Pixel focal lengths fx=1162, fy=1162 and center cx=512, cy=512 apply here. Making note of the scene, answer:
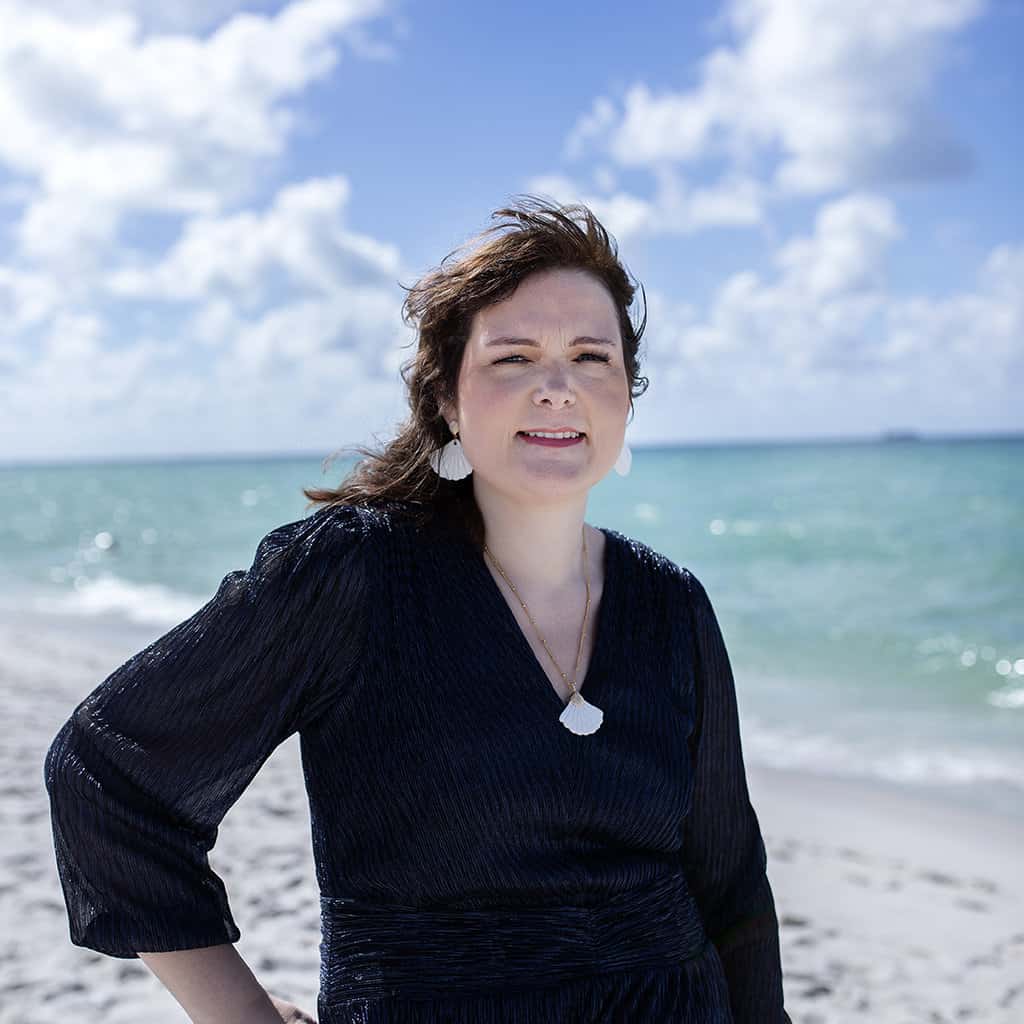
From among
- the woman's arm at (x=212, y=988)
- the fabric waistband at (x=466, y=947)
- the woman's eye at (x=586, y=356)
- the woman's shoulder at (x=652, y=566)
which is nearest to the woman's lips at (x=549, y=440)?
the woman's eye at (x=586, y=356)

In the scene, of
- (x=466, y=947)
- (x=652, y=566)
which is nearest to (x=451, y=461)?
(x=652, y=566)

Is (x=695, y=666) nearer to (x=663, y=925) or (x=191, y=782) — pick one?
(x=663, y=925)

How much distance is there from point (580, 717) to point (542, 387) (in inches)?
22.8

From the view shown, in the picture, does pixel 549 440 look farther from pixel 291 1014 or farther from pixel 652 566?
pixel 291 1014

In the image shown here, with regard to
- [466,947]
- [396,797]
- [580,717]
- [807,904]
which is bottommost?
[807,904]

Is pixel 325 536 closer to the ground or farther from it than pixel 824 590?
closer to the ground

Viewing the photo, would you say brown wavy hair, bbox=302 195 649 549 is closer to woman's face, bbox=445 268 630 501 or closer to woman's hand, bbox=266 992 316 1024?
woman's face, bbox=445 268 630 501

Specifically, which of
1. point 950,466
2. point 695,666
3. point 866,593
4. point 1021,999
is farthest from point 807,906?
point 950,466

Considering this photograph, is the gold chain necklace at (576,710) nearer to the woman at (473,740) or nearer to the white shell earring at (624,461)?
the woman at (473,740)

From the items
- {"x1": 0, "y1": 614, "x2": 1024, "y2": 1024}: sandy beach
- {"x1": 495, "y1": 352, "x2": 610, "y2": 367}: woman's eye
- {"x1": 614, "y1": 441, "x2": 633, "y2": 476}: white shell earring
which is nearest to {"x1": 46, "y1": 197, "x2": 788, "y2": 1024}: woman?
{"x1": 495, "y1": 352, "x2": 610, "y2": 367}: woman's eye

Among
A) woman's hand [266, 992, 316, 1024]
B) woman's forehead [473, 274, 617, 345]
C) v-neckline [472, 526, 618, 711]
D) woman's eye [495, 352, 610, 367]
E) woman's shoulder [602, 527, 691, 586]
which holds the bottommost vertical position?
woman's hand [266, 992, 316, 1024]

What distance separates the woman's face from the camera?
2.08m

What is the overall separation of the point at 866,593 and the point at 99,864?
1950cm

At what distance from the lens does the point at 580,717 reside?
6.37 ft
